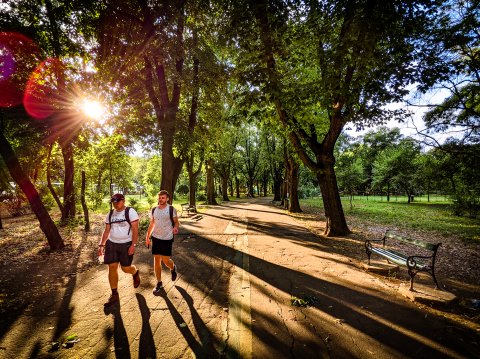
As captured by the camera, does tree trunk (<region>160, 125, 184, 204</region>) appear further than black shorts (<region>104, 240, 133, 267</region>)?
Yes

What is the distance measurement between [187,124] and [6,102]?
24.4ft

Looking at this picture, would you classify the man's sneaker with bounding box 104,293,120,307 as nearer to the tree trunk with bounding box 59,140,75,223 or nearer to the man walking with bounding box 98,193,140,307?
the man walking with bounding box 98,193,140,307

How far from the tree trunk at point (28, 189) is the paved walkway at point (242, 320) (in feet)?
11.4

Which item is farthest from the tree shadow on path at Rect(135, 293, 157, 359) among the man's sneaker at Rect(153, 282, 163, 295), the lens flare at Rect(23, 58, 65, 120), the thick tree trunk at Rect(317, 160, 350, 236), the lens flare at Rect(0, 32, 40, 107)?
the lens flare at Rect(0, 32, 40, 107)

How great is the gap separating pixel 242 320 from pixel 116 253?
101 inches

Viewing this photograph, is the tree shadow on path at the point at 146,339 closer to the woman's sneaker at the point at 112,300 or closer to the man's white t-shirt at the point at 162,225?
the woman's sneaker at the point at 112,300

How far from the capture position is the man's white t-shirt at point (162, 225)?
5.15m

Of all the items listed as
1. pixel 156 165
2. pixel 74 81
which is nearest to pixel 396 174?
pixel 156 165

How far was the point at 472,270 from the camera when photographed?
21.1ft

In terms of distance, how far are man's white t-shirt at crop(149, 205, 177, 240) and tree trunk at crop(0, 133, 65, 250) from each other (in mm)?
5622

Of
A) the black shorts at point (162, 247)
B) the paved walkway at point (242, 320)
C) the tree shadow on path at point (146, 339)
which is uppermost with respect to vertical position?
the black shorts at point (162, 247)

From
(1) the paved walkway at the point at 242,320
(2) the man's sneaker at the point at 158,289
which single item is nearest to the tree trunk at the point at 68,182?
(1) the paved walkway at the point at 242,320

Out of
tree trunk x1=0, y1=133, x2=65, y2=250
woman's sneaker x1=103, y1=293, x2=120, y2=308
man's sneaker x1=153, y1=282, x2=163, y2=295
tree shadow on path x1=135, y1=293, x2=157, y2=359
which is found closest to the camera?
tree shadow on path x1=135, y1=293, x2=157, y2=359

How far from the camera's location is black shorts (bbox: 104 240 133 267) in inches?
176
